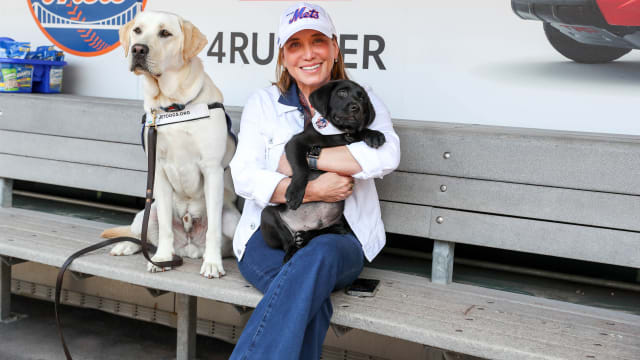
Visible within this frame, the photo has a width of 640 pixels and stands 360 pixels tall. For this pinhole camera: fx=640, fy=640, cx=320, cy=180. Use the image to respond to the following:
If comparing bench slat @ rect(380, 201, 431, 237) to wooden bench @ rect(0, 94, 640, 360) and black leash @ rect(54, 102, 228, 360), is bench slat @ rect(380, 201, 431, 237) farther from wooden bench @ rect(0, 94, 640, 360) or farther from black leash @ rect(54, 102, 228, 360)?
black leash @ rect(54, 102, 228, 360)

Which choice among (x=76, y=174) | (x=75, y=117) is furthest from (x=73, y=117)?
(x=76, y=174)

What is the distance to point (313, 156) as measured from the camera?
2408 mm

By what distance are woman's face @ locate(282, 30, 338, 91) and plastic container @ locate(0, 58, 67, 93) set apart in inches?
83.5

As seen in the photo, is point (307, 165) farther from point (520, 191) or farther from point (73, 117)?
point (73, 117)

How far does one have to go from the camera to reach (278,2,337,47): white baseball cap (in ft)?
7.83

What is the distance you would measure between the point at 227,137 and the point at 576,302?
1668mm

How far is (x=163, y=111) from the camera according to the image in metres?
2.62

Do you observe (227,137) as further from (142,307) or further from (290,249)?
(142,307)

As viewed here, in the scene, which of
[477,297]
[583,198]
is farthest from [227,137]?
[583,198]

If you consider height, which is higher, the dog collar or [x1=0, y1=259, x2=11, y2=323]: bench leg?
the dog collar

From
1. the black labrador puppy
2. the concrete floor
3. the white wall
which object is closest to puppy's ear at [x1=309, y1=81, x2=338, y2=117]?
the black labrador puppy

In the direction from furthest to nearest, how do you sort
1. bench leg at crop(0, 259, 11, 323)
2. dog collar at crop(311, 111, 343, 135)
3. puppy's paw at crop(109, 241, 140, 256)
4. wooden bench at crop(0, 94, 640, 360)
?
bench leg at crop(0, 259, 11, 323) < puppy's paw at crop(109, 241, 140, 256) < dog collar at crop(311, 111, 343, 135) < wooden bench at crop(0, 94, 640, 360)

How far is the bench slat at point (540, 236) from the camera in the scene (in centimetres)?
242

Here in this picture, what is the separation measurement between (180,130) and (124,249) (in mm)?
639
